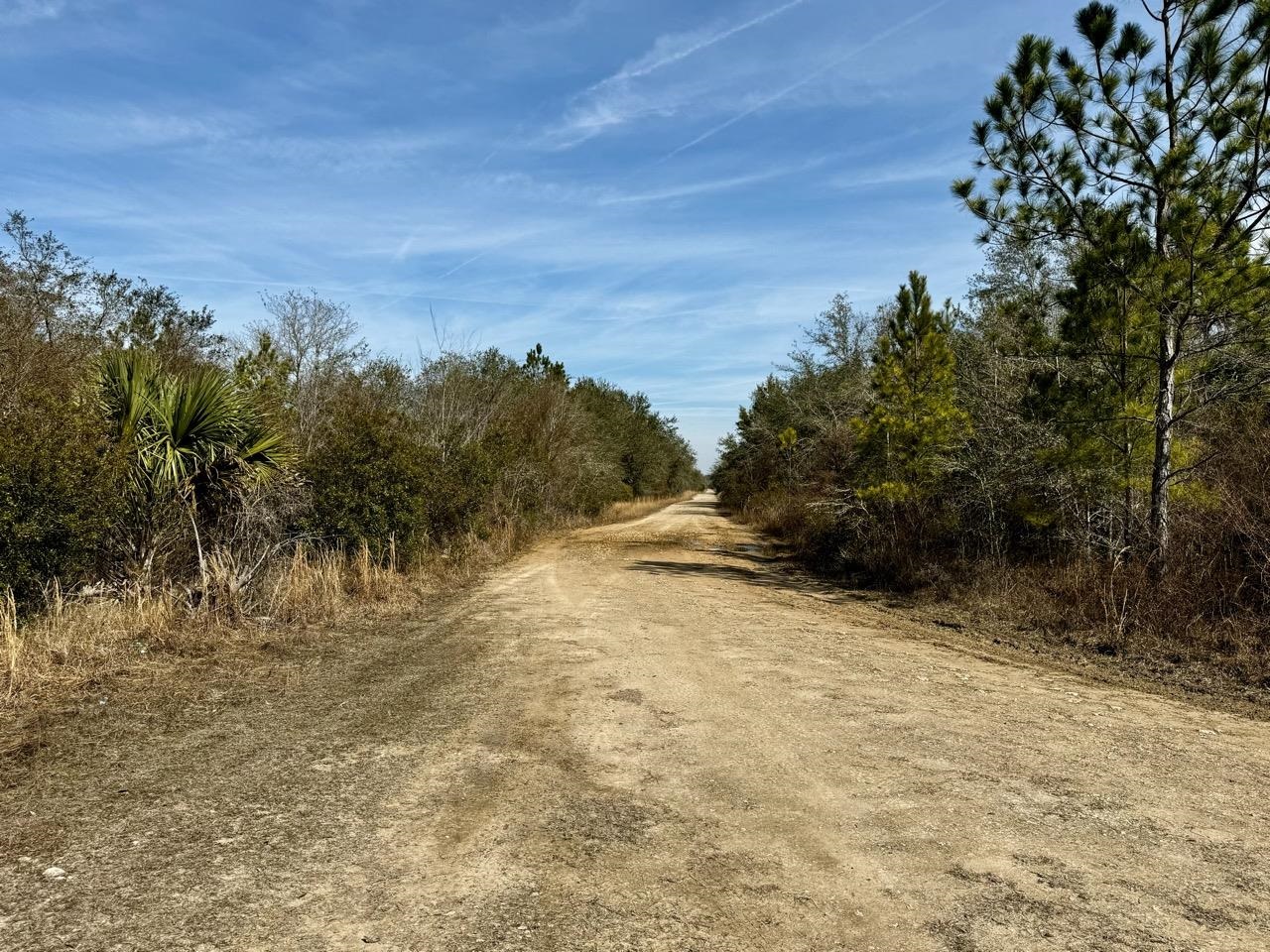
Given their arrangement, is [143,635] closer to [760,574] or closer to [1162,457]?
[760,574]

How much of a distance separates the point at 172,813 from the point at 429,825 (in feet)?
4.81

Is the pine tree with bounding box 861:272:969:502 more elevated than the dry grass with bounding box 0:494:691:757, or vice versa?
the pine tree with bounding box 861:272:969:502

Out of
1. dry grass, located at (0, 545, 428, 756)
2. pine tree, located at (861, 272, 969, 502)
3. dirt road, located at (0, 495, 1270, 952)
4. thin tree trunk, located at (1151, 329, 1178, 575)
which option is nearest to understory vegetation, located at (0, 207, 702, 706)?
dry grass, located at (0, 545, 428, 756)

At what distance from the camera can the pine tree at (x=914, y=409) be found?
14695mm

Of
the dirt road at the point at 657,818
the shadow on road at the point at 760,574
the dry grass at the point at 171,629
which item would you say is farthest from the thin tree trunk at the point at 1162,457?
the dry grass at the point at 171,629

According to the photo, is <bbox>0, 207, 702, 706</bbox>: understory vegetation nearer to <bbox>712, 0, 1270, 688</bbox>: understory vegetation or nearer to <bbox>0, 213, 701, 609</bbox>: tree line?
<bbox>0, 213, 701, 609</bbox>: tree line

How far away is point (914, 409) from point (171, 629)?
41.8 ft

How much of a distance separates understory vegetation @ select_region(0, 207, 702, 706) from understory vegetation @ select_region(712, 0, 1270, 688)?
9.23 metres

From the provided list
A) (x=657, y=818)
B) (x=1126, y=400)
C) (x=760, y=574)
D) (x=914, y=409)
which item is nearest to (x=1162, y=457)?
(x=1126, y=400)

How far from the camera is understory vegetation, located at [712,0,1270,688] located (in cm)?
923

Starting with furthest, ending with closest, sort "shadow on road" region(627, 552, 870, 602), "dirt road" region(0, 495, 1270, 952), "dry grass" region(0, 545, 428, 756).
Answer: "shadow on road" region(627, 552, 870, 602) → "dry grass" region(0, 545, 428, 756) → "dirt road" region(0, 495, 1270, 952)

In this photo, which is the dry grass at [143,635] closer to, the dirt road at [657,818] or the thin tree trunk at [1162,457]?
the dirt road at [657,818]

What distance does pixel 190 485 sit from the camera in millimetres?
9695

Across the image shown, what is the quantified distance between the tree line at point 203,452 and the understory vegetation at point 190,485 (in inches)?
1.1
